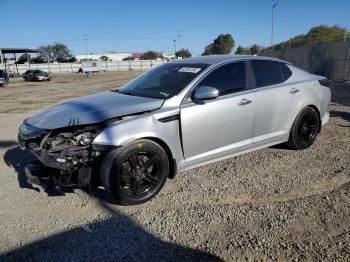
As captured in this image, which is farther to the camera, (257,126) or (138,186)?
(257,126)

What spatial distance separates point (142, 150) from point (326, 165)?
2.90 meters

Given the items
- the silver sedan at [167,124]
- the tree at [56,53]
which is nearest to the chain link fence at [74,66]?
the tree at [56,53]

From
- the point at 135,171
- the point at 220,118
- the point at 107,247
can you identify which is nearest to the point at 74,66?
the point at 220,118

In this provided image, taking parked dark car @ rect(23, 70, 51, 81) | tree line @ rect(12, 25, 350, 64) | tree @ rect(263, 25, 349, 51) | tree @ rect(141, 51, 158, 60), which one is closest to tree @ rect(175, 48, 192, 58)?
tree line @ rect(12, 25, 350, 64)

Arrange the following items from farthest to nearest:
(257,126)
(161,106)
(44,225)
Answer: (257,126)
(161,106)
(44,225)

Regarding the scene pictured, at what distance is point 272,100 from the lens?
204 inches

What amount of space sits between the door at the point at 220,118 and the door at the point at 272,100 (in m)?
0.18

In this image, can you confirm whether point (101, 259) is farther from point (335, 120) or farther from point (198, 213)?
point (335, 120)

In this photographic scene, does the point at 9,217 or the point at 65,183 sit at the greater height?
the point at 65,183

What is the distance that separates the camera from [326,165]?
5195 mm

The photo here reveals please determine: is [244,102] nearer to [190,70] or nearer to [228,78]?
[228,78]

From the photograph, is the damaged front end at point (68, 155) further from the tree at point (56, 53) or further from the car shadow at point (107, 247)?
the tree at point (56, 53)

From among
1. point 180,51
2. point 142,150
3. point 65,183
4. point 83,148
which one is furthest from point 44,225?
point 180,51

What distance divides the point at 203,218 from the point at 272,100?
231 cm
